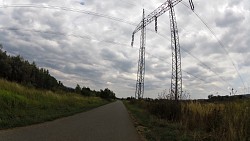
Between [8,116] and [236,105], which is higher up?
[236,105]

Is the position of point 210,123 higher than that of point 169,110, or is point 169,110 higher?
point 169,110

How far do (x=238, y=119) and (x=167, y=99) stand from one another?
11.1 m

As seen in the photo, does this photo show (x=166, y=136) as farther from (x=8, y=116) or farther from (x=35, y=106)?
(x=35, y=106)

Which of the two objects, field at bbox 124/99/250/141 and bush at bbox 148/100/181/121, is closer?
field at bbox 124/99/250/141

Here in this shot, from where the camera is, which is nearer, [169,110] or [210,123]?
[210,123]

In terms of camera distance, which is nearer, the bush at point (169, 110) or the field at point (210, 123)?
the field at point (210, 123)

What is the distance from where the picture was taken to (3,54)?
50.8 meters

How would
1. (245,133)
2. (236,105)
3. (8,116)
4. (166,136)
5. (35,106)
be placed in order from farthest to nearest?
1. (35,106)
2. (8,116)
3. (166,136)
4. (236,105)
5. (245,133)

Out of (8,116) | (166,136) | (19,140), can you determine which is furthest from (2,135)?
(166,136)

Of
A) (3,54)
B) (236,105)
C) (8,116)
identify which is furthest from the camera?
(3,54)

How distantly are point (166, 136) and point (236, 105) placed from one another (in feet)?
9.59

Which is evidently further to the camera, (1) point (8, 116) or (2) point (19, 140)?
(1) point (8, 116)

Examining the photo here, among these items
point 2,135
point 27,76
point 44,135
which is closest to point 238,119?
point 44,135

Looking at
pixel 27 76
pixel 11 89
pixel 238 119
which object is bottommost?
pixel 238 119
